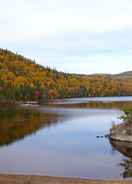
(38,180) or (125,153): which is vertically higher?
(38,180)

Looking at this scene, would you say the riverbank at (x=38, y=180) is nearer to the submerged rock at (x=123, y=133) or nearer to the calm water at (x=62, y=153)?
the calm water at (x=62, y=153)

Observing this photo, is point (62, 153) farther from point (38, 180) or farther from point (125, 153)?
point (38, 180)

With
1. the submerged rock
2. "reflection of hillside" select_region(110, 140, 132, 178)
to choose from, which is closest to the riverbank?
"reflection of hillside" select_region(110, 140, 132, 178)

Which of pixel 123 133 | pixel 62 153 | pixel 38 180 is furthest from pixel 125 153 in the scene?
pixel 38 180

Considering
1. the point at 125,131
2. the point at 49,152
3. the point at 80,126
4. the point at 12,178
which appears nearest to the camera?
the point at 12,178

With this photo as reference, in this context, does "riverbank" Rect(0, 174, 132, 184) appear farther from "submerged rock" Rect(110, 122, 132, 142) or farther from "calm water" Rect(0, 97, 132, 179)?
"submerged rock" Rect(110, 122, 132, 142)

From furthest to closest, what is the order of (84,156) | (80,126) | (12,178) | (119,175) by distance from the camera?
(80,126) → (84,156) → (119,175) → (12,178)

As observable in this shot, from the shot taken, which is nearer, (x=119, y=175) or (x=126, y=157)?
(x=119, y=175)

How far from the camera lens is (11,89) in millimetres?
157625

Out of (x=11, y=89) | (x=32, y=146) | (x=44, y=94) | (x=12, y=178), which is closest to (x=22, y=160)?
(x=32, y=146)

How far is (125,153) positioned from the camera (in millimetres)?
42031

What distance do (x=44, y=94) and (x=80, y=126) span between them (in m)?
118

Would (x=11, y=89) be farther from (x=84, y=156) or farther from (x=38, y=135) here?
(x=84, y=156)

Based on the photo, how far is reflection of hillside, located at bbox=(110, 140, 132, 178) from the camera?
1253 inches
